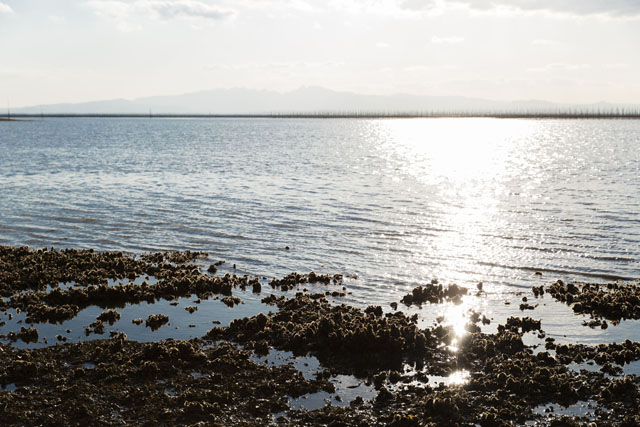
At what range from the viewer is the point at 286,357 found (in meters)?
17.2

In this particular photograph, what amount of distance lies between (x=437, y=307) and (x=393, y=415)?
9164 millimetres

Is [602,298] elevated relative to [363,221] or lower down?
lower down

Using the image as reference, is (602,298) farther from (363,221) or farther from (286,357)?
(363,221)

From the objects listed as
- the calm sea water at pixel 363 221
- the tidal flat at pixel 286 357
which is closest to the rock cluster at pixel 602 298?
the tidal flat at pixel 286 357

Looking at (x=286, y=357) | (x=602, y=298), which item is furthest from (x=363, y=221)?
(x=286, y=357)

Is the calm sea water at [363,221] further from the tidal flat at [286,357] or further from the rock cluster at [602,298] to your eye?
the tidal flat at [286,357]

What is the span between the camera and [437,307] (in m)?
22.2

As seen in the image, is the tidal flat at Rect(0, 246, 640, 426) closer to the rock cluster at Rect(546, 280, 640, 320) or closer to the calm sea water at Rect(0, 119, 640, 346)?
the rock cluster at Rect(546, 280, 640, 320)

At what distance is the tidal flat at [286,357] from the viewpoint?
544 inches

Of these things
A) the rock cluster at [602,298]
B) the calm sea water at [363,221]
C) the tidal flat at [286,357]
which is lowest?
the tidal flat at [286,357]

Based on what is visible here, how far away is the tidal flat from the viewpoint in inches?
544

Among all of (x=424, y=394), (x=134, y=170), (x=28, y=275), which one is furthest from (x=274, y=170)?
(x=424, y=394)

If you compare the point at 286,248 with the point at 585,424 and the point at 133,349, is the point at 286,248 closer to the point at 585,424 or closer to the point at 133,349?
the point at 133,349

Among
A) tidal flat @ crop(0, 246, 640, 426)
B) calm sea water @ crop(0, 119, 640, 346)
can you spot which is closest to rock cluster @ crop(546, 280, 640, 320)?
tidal flat @ crop(0, 246, 640, 426)
